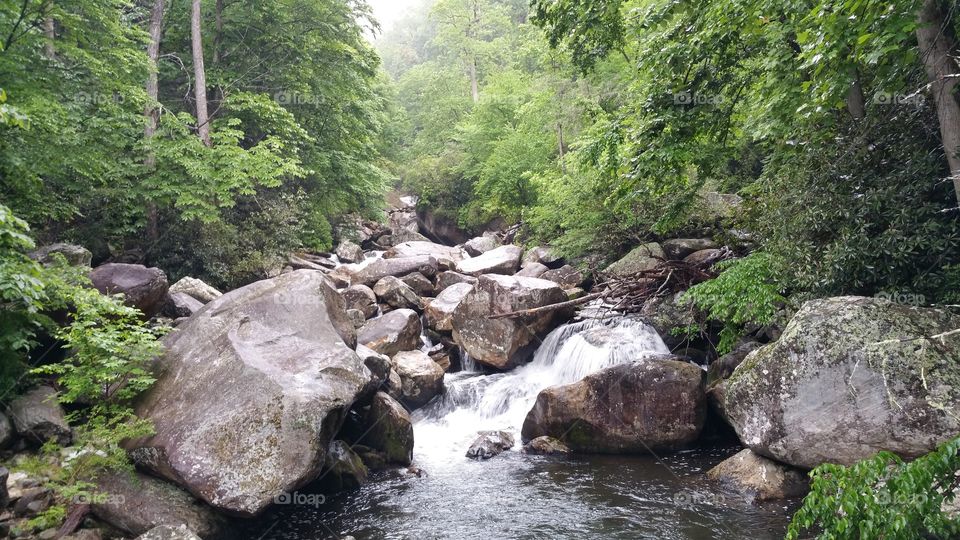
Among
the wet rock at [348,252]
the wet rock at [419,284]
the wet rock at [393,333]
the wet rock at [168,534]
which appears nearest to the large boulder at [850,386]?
the wet rock at [168,534]

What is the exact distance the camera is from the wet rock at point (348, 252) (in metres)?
21.9

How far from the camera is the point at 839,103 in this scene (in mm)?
6031

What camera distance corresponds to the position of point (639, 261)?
45.0 ft

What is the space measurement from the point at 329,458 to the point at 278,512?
1029 millimetres

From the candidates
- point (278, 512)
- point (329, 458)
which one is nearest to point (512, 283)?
point (329, 458)

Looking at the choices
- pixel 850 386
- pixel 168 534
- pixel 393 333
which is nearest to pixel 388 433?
pixel 393 333

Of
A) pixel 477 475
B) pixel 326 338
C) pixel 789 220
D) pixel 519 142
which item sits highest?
pixel 519 142

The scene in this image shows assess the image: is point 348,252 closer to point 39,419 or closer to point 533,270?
point 533,270

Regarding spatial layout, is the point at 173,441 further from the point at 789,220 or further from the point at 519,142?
the point at 519,142

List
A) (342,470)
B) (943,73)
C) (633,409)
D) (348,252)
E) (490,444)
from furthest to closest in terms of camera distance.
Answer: (348,252) < (490,444) < (633,409) < (342,470) < (943,73)

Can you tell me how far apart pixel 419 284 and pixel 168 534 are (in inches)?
462

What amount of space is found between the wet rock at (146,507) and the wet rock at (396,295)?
30.3 ft

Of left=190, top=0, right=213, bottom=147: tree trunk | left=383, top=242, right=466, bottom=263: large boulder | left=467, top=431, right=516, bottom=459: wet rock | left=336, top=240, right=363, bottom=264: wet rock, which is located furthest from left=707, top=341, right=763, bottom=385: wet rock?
left=336, top=240, right=363, bottom=264: wet rock

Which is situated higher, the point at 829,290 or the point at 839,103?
the point at 839,103
